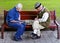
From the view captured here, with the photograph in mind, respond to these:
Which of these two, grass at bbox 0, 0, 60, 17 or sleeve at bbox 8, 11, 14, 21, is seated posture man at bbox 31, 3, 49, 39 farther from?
grass at bbox 0, 0, 60, 17

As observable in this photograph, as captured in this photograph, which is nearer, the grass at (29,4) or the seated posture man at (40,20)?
the seated posture man at (40,20)

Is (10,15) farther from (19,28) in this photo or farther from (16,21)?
(19,28)

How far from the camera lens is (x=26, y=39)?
8414mm

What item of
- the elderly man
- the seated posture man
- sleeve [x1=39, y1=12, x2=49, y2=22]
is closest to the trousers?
the elderly man

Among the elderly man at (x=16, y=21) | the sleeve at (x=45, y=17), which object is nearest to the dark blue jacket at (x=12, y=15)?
the elderly man at (x=16, y=21)

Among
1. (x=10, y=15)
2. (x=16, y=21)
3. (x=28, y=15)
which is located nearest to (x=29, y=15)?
Result: (x=28, y=15)

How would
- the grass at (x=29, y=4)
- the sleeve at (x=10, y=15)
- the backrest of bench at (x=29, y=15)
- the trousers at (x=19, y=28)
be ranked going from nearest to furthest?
the trousers at (x=19, y=28)
the sleeve at (x=10, y=15)
the backrest of bench at (x=29, y=15)
the grass at (x=29, y=4)

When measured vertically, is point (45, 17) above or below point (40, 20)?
above

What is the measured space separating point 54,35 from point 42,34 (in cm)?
46

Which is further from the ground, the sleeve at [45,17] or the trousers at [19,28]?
the sleeve at [45,17]

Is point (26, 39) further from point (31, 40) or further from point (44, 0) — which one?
point (44, 0)

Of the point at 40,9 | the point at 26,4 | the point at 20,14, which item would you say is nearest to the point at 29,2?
the point at 26,4

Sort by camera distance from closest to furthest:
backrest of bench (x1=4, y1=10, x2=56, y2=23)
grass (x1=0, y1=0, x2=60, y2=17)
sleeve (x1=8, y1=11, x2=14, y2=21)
A: sleeve (x1=8, y1=11, x2=14, y2=21) < backrest of bench (x1=4, y1=10, x2=56, y2=23) < grass (x1=0, y1=0, x2=60, y2=17)

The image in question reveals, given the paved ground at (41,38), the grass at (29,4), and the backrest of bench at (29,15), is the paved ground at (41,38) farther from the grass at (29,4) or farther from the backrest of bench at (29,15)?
the grass at (29,4)
